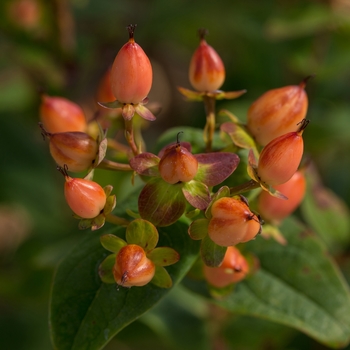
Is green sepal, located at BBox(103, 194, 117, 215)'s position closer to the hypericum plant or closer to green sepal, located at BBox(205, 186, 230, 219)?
the hypericum plant

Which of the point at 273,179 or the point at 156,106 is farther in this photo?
the point at 156,106

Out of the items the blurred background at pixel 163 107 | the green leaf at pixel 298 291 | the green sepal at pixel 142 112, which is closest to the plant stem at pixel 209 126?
the green sepal at pixel 142 112

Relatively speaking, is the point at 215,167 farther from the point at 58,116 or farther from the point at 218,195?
the point at 58,116

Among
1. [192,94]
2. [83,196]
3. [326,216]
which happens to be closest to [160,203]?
[83,196]

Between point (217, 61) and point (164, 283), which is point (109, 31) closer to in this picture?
point (217, 61)

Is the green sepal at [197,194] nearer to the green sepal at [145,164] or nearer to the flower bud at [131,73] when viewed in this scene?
the green sepal at [145,164]

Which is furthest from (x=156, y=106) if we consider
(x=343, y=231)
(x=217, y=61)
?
(x=343, y=231)
